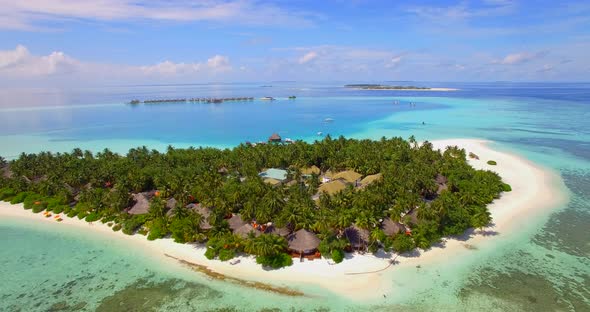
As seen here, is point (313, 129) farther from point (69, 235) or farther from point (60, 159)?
point (69, 235)

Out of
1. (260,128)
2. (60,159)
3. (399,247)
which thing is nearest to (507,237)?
(399,247)

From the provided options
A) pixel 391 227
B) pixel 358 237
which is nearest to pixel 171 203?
pixel 358 237

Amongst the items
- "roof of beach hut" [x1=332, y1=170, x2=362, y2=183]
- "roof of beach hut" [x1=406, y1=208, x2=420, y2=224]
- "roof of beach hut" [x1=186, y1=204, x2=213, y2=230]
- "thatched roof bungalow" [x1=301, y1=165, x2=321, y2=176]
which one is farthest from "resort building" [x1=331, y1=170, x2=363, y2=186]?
"roof of beach hut" [x1=186, y1=204, x2=213, y2=230]

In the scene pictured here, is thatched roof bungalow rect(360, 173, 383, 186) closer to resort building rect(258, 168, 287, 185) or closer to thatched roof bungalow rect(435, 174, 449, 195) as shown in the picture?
thatched roof bungalow rect(435, 174, 449, 195)

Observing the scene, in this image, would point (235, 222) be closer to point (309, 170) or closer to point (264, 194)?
point (264, 194)

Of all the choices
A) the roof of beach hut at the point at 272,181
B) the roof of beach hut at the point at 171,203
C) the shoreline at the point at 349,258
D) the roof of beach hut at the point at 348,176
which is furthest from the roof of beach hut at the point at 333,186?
the roof of beach hut at the point at 171,203
